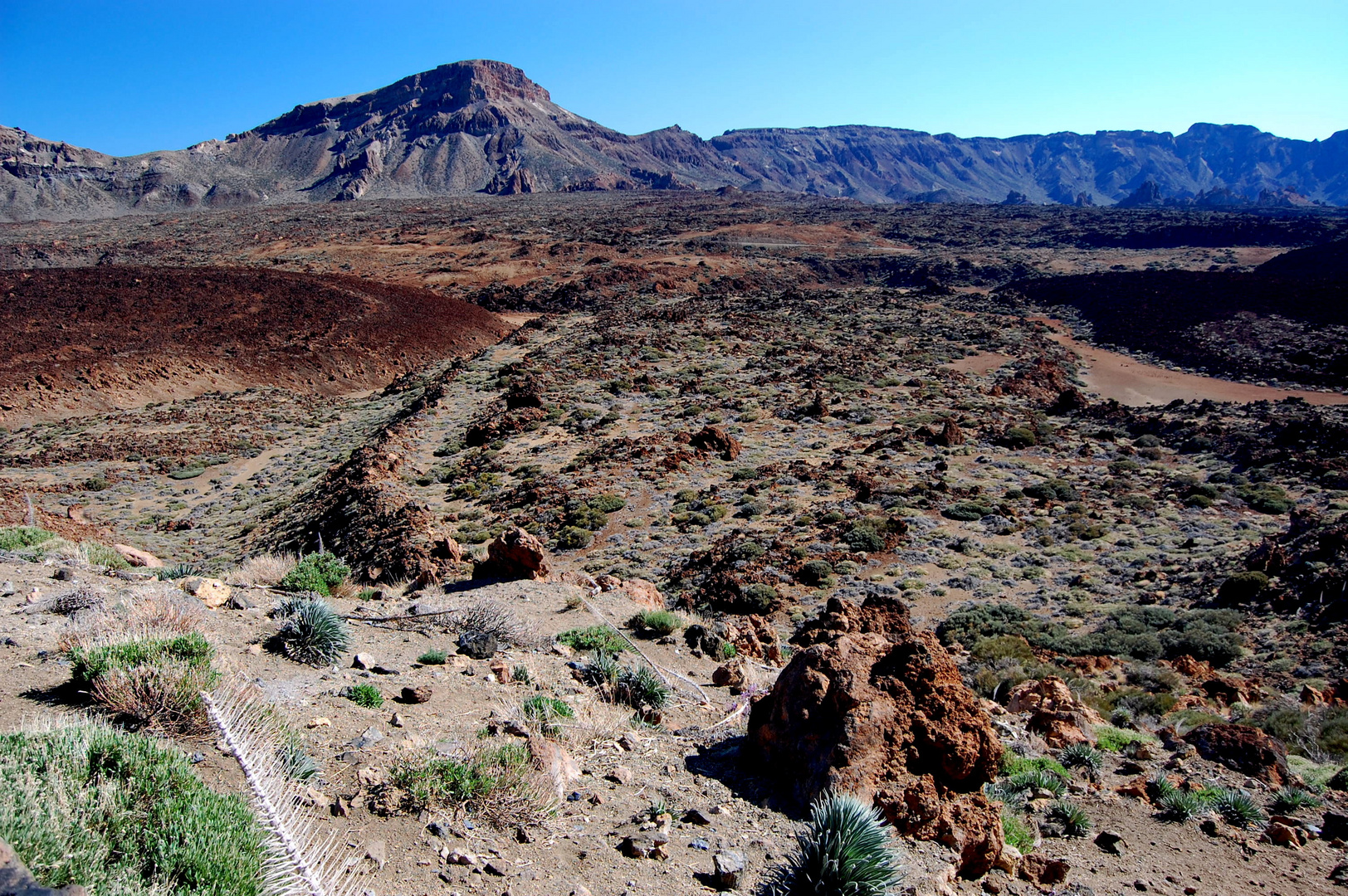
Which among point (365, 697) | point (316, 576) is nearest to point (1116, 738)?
point (365, 697)

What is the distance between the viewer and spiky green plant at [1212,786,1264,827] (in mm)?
5264

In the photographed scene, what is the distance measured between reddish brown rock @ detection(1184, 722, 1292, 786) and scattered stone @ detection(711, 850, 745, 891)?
4752 mm

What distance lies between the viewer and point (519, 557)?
32.3 ft

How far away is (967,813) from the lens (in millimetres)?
4555

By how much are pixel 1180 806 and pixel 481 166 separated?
130560 mm

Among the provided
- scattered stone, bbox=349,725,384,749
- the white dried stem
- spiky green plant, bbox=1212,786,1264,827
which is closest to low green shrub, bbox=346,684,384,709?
scattered stone, bbox=349,725,384,749

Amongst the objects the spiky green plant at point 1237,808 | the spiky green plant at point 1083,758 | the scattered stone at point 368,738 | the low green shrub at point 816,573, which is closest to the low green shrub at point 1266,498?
the low green shrub at point 816,573

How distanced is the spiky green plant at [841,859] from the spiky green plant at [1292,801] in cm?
380

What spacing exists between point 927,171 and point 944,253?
153 m

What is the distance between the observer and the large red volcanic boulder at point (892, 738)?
4539 millimetres

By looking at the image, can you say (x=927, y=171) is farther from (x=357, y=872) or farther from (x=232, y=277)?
(x=357, y=872)

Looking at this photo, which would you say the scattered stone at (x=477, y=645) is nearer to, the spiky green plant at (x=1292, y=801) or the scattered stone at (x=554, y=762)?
the scattered stone at (x=554, y=762)

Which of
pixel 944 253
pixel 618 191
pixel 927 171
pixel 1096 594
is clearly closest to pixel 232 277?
pixel 1096 594

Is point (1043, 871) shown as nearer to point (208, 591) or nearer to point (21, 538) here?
point (208, 591)
